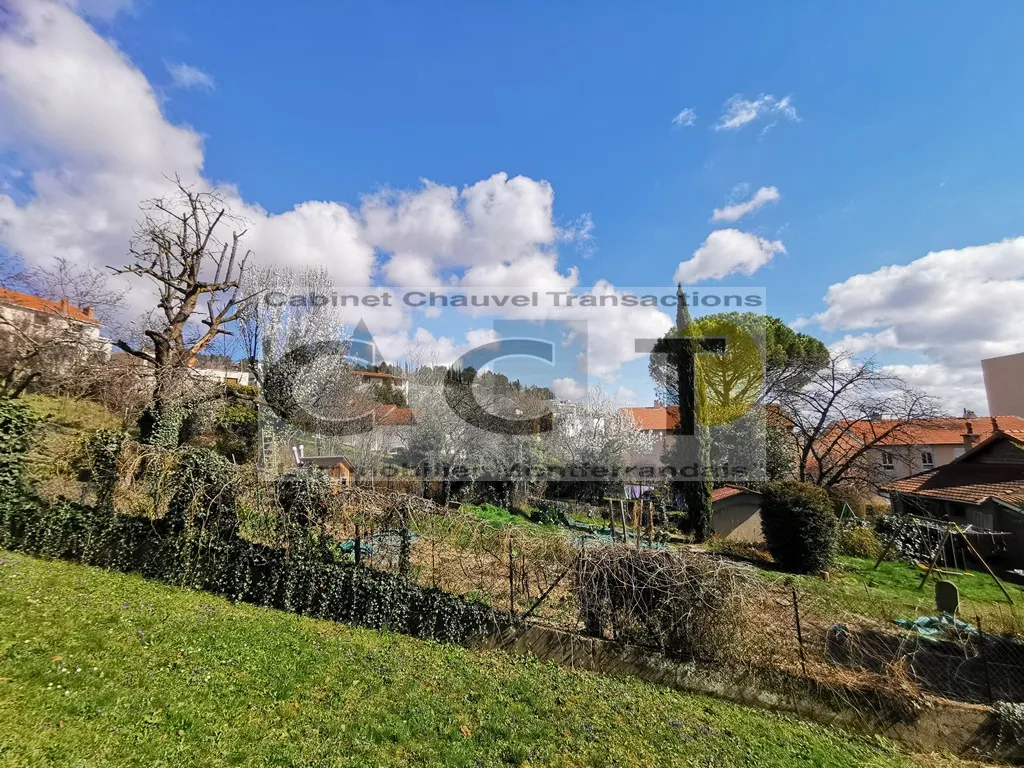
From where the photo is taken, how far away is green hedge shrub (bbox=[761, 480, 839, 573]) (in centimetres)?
1038

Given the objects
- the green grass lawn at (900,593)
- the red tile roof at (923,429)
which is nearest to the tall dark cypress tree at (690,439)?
the green grass lawn at (900,593)

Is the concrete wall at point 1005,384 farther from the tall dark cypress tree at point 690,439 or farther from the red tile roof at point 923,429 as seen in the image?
the tall dark cypress tree at point 690,439

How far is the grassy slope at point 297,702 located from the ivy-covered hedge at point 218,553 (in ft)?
1.18

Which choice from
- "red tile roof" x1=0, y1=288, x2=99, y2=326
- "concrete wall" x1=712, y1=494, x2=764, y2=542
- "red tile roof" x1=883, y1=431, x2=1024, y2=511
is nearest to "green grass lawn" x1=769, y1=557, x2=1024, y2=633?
"red tile roof" x1=883, y1=431, x2=1024, y2=511

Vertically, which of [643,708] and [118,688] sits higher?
[118,688]

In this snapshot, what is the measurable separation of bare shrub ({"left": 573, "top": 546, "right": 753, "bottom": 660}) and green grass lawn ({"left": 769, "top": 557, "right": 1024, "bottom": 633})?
3691 millimetres

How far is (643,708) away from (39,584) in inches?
288

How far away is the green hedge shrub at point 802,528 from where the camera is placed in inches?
408

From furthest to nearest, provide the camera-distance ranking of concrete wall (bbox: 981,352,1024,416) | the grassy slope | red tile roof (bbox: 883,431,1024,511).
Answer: concrete wall (bbox: 981,352,1024,416) < red tile roof (bbox: 883,431,1024,511) < the grassy slope

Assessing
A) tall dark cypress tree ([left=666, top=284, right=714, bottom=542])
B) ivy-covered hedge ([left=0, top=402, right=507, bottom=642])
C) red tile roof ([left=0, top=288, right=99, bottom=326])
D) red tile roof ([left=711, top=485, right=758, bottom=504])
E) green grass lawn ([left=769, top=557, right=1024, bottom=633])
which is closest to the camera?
ivy-covered hedge ([left=0, top=402, right=507, bottom=642])

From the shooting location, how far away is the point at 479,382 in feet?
77.9

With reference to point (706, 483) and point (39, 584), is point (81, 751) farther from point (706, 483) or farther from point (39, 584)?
point (706, 483)

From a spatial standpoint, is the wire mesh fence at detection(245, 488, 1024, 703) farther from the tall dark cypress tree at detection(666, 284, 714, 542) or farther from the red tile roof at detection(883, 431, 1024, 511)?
the red tile roof at detection(883, 431, 1024, 511)

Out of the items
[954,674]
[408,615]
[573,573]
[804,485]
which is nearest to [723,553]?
[804,485]
